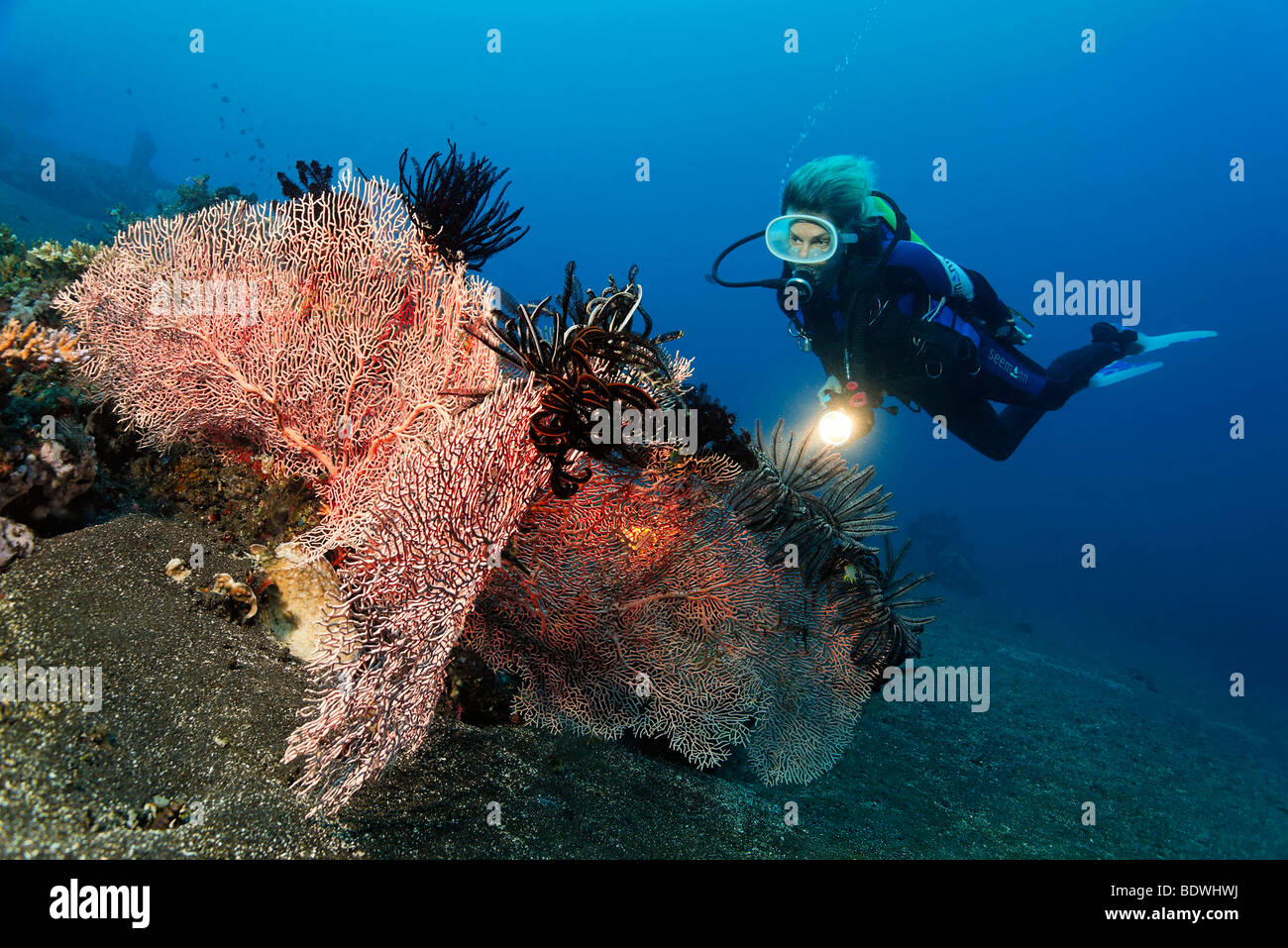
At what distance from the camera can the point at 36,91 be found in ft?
198

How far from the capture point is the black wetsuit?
285 inches

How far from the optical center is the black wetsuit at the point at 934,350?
7242mm

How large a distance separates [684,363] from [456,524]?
191 cm

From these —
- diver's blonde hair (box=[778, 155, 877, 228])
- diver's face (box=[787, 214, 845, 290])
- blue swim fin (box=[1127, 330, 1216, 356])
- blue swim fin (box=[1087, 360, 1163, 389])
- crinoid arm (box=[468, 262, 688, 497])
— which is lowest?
crinoid arm (box=[468, 262, 688, 497])

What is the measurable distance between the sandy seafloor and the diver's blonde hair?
21.9ft

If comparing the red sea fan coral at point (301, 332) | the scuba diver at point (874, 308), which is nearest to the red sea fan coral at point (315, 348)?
the red sea fan coral at point (301, 332)

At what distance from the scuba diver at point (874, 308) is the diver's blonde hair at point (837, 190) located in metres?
0.01

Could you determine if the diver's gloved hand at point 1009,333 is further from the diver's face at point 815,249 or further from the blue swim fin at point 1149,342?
the diver's face at point 815,249

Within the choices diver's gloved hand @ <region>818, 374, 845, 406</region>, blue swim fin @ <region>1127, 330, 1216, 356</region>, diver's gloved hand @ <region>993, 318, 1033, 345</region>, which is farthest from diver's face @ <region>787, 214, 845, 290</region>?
blue swim fin @ <region>1127, 330, 1216, 356</region>

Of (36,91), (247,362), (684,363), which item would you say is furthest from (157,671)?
(36,91)

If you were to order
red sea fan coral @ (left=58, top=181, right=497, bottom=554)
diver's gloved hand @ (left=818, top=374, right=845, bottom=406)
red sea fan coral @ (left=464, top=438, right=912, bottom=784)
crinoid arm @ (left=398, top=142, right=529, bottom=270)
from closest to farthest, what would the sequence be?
red sea fan coral @ (left=464, top=438, right=912, bottom=784), red sea fan coral @ (left=58, top=181, right=497, bottom=554), crinoid arm @ (left=398, top=142, right=529, bottom=270), diver's gloved hand @ (left=818, top=374, right=845, bottom=406)

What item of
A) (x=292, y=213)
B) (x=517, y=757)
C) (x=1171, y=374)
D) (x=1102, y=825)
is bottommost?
(x=1102, y=825)

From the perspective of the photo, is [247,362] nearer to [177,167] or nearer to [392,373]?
[392,373]

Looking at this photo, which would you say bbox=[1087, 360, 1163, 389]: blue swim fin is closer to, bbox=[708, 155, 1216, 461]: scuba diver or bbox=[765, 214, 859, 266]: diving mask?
bbox=[708, 155, 1216, 461]: scuba diver
